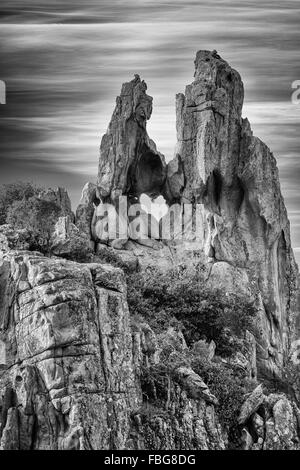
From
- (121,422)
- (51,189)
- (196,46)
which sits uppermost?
(196,46)

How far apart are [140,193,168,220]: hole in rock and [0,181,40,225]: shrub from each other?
9.69 meters

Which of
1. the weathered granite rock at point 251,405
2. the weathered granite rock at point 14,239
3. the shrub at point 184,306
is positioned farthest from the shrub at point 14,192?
the weathered granite rock at point 251,405

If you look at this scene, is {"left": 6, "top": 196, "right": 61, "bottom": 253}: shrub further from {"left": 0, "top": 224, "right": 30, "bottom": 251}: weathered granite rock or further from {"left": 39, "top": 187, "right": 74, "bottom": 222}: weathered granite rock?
{"left": 0, "top": 224, "right": 30, "bottom": 251}: weathered granite rock

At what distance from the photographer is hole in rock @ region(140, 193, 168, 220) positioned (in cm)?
7581

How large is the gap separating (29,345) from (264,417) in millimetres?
9521

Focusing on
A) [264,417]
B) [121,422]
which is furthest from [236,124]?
[121,422]

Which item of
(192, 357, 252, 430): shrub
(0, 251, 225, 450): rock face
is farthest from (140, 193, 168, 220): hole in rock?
(0, 251, 225, 450): rock face

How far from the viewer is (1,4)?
6425cm

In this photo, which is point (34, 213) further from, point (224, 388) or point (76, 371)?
point (76, 371)

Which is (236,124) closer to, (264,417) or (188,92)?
(188,92)

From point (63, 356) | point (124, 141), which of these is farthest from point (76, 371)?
point (124, 141)

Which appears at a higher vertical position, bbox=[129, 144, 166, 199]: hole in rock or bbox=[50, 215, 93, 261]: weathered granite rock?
bbox=[129, 144, 166, 199]: hole in rock

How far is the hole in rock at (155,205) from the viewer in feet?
249

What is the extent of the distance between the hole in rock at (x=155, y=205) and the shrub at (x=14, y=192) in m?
9.69
